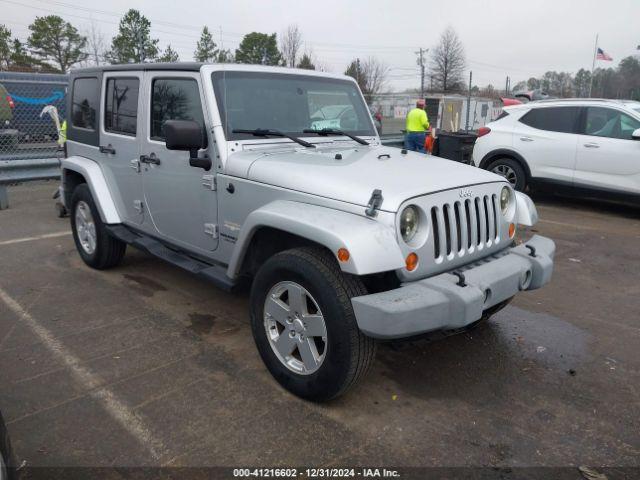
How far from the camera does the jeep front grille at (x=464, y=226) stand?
2.94 meters

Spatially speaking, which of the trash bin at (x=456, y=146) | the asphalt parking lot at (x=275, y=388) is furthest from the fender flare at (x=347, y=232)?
the trash bin at (x=456, y=146)

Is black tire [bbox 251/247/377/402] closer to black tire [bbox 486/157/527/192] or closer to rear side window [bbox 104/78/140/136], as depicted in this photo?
rear side window [bbox 104/78/140/136]

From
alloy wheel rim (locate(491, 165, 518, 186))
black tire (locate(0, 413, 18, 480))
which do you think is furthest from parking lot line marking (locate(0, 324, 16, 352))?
alloy wheel rim (locate(491, 165, 518, 186))

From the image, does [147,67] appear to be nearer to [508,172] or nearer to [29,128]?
[508,172]

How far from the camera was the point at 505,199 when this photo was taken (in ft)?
11.9

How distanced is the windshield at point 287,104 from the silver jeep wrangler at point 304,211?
11mm

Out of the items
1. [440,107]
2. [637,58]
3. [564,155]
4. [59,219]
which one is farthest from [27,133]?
[637,58]

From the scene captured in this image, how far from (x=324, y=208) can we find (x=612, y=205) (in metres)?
7.90

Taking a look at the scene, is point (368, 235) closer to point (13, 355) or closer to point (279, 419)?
point (279, 419)

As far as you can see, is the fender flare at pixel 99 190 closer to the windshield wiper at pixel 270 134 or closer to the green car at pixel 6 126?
the windshield wiper at pixel 270 134

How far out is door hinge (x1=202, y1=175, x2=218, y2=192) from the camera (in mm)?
3670

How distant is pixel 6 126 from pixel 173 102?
10.2m

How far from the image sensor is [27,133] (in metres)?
12.1

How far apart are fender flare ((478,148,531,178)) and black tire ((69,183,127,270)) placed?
659cm
